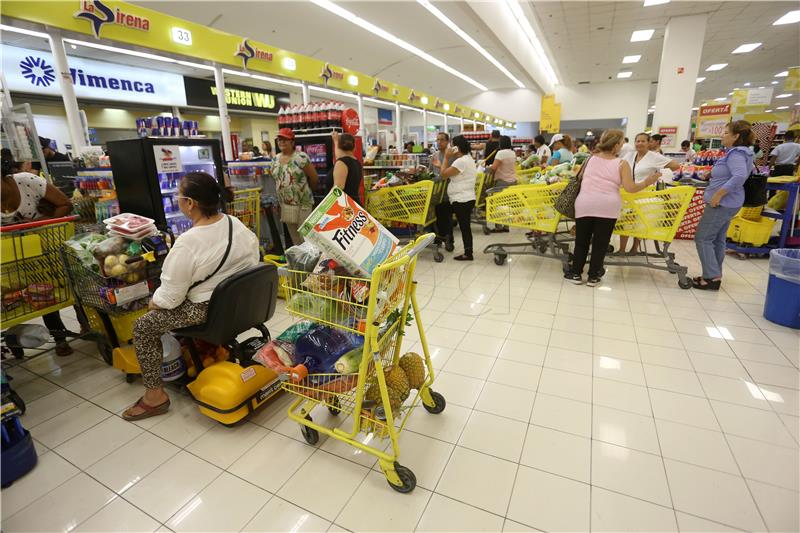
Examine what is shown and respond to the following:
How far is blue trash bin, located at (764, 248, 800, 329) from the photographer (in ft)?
11.0

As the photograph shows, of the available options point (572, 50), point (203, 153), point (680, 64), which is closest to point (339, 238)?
point (203, 153)

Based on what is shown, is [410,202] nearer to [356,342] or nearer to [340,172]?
[340,172]

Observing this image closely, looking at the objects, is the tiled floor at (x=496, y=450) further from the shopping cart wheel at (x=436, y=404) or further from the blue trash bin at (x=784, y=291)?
the blue trash bin at (x=784, y=291)

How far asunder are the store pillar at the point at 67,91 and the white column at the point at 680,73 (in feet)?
35.5

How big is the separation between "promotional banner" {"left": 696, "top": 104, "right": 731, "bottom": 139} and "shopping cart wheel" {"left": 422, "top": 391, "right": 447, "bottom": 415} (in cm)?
1223

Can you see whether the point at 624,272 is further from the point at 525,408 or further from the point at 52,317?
the point at 52,317

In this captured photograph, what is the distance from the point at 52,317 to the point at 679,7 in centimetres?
1226

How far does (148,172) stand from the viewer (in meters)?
3.20

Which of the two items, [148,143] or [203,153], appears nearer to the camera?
[148,143]

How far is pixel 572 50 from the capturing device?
13734mm

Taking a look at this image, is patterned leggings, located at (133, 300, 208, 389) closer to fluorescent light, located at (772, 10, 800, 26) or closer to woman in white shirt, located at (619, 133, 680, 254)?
woman in white shirt, located at (619, 133, 680, 254)

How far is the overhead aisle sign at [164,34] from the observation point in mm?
3695

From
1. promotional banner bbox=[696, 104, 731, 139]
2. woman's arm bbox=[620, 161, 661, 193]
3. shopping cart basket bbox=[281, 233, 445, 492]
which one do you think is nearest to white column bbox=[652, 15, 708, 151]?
promotional banner bbox=[696, 104, 731, 139]

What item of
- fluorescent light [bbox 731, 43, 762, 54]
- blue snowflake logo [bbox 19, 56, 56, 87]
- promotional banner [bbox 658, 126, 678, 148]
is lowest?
promotional banner [bbox 658, 126, 678, 148]
